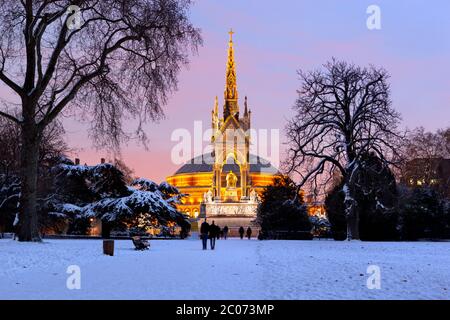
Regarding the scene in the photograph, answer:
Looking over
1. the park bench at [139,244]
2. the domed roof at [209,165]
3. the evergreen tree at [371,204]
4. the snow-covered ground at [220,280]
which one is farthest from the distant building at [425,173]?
the domed roof at [209,165]

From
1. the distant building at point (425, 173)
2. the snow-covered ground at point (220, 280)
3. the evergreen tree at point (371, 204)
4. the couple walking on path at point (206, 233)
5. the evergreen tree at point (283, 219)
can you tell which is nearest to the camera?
the snow-covered ground at point (220, 280)

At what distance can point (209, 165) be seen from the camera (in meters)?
186

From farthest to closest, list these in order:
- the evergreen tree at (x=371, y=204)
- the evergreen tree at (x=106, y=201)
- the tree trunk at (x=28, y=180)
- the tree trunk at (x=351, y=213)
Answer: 1. the evergreen tree at (x=106, y=201)
2. the evergreen tree at (x=371, y=204)
3. the tree trunk at (x=351, y=213)
4. the tree trunk at (x=28, y=180)

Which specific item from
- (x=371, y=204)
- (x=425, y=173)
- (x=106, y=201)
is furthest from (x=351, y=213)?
(x=425, y=173)

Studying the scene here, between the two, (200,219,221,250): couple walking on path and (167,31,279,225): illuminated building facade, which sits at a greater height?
(167,31,279,225): illuminated building facade

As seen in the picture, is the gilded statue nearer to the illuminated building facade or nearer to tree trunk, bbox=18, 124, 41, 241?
the illuminated building facade

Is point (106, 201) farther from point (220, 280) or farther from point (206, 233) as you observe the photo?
point (220, 280)

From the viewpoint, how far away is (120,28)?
31.5m

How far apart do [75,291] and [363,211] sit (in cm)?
4276

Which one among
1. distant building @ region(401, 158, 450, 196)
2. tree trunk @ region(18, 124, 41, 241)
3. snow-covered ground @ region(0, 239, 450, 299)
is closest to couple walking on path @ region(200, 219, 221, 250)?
tree trunk @ region(18, 124, 41, 241)

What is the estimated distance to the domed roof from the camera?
179125 millimetres

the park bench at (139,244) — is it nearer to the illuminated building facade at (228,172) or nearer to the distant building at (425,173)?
the distant building at (425,173)

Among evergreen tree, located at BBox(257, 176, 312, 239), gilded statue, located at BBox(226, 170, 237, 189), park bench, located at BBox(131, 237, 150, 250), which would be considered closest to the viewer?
park bench, located at BBox(131, 237, 150, 250)

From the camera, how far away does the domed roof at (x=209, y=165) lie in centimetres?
17912
